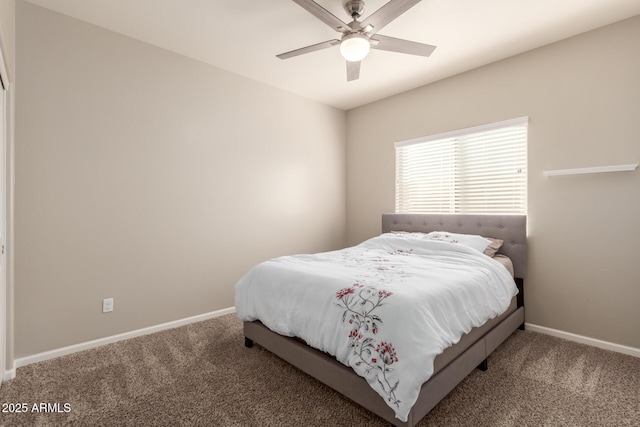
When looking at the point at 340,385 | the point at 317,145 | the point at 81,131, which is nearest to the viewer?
the point at 340,385

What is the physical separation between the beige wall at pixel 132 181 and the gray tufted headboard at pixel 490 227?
5.16 ft

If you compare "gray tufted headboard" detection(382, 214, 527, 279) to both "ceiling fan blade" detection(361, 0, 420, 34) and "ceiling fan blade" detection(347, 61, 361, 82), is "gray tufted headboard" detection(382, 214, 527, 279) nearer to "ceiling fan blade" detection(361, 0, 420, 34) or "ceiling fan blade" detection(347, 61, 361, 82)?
"ceiling fan blade" detection(347, 61, 361, 82)

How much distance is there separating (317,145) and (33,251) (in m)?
3.09

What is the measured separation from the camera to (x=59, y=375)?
6.85ft

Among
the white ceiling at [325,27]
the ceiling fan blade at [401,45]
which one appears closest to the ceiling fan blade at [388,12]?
the ceiling fan blade at [401,45]

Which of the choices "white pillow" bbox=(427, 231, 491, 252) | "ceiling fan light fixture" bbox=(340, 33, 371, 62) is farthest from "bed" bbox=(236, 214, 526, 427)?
"ceiling fan light fixture" bbox=(340, 33, 371, 62)

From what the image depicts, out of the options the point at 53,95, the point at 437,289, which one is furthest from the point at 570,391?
the point at 53,95

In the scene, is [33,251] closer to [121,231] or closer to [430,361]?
[121,231]

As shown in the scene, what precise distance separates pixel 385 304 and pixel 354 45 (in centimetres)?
170

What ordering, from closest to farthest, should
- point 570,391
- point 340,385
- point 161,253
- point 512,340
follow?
1. point 340,385
2. point 570,391
3. point 512,340
4. point 161,253

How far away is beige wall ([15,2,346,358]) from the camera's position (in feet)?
7.49

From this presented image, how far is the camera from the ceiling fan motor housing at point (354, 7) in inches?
84.0

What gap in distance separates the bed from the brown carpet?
13 centimetres

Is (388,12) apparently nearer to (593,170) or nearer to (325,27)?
(325,27)
